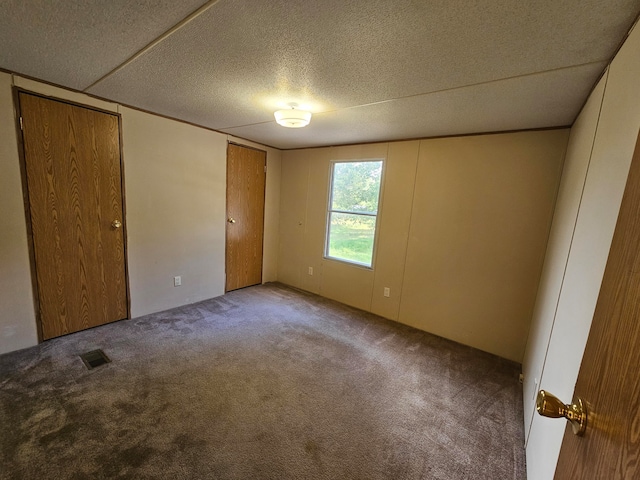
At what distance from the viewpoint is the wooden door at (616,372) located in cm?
47

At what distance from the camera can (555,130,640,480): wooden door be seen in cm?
47

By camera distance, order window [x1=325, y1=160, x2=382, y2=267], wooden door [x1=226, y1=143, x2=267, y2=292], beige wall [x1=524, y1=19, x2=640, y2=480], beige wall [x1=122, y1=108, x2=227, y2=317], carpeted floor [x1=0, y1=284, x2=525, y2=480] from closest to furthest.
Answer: beige wall [x1=524, y1=19, x2=640, y2=480]
carpeted floor [x1=0, y1=284, x2=525, y2=480]
beige wall [x1=122, y1=108, x2=227, y2=317]
window [x1=325, y1=160, x2=382, y2=267]
wooden door [x1=226, y1=143, x2=267, y2=292]

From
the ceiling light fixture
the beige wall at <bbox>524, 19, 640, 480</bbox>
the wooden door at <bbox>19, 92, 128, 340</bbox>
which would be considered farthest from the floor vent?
the beige wall at <bbox>524, 19, 640, 480</bbox>

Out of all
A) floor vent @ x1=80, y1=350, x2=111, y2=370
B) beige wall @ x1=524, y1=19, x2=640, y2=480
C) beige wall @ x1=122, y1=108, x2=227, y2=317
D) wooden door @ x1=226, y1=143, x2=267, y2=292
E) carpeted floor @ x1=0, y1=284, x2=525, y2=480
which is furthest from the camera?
wooden door @ x1=226, y1=143, x2=267, y2=292

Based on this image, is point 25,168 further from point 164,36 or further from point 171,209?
point 164,36

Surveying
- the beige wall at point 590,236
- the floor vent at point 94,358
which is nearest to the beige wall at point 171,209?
the floor vent at point 94,358

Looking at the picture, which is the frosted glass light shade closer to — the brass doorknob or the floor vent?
the brass doorknob

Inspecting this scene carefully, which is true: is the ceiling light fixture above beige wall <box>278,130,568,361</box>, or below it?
above

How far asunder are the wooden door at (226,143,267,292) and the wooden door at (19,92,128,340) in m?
1.31

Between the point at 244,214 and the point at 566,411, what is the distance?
3821 millimetres

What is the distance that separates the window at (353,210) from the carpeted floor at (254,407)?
49.3 inches

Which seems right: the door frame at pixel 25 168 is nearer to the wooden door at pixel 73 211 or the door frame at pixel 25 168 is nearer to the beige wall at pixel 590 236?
the wooden door at pixel 73 211

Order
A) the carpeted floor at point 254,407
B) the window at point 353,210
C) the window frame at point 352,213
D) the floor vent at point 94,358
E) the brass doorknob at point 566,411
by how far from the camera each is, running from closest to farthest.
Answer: the brass doorknob at point 566,411 → the carpeted floor at point 254,407 → the floor vent at point 94,358 → the window frame at point 352,213 → the window at point 353,210

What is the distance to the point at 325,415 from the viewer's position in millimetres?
1790
